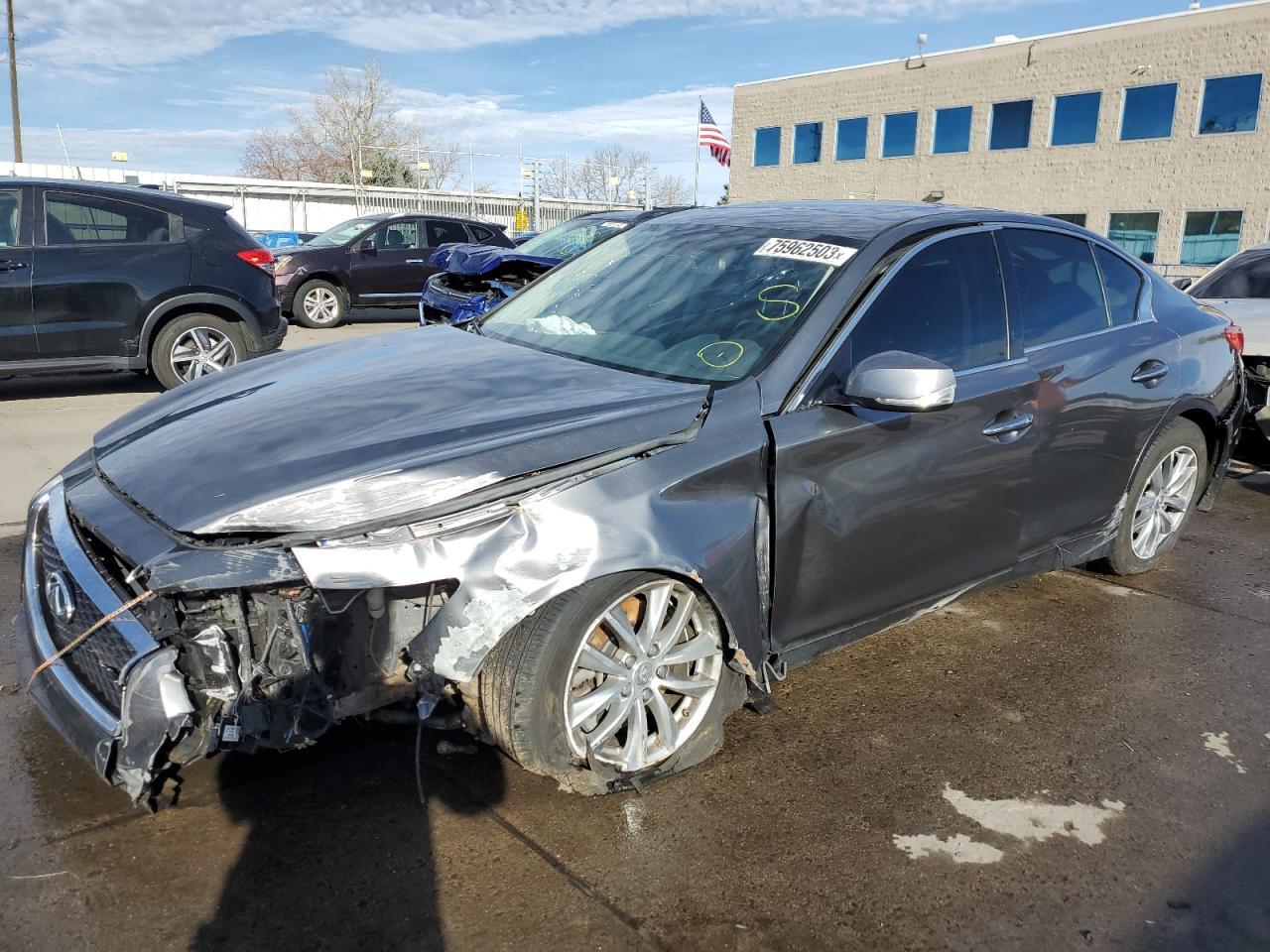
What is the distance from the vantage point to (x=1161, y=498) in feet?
15.8

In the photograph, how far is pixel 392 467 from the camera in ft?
8.18

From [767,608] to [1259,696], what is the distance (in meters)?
2.17

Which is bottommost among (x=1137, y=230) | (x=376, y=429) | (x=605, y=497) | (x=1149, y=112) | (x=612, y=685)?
(x=612, y=685)

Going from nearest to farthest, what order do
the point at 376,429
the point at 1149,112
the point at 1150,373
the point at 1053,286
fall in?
1. the point at 376,429
2. the point at 1053,286
3. the point at 1150,373
4. the point at 1149,112

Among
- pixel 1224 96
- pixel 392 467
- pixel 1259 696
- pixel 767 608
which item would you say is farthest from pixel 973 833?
pixel 1224 96

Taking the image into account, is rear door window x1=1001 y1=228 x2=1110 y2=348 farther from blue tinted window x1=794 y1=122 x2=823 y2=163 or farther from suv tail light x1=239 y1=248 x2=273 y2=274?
blue tinted window x1=794 y1=122 x2=823 y2=163

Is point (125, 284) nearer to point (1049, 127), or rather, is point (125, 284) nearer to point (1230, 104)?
point (1230, 104)

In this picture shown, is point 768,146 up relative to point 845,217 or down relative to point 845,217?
up

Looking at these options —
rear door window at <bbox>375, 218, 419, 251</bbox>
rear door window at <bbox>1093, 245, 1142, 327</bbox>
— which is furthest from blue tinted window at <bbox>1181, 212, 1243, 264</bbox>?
rear door window at <bbox>1093, 245, 1142, 327</bbox>

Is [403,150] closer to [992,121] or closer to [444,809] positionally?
[992,121]

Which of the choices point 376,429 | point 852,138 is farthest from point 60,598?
point 852,138

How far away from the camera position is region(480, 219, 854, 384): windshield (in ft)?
10.7

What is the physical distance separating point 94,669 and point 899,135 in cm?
3645

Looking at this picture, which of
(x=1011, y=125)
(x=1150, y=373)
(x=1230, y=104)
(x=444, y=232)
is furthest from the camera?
(x=1011, y=125)
